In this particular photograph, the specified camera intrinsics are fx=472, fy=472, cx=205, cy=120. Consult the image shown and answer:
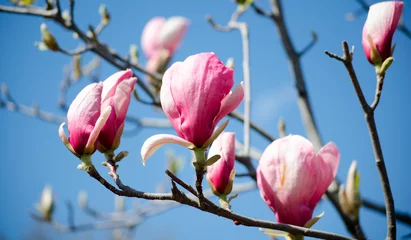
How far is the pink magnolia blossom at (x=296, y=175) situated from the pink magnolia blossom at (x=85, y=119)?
299 mm

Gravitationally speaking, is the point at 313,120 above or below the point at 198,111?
below

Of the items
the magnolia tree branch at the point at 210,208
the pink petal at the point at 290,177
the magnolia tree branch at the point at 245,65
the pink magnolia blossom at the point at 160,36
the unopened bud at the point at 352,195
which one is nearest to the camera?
the magnolia tree branch at the point at 210,208

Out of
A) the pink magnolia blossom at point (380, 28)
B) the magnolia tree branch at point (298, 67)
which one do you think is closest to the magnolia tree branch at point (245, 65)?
the magnolia tree branch at point (298, 67)

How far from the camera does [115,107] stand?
2.58 feet

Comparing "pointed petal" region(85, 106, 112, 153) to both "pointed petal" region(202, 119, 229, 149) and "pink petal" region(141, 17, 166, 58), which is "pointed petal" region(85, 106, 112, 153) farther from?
"pink petal" region(141, 17, 166, 58)

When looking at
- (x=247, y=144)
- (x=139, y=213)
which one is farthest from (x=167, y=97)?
(x=139, y=213)

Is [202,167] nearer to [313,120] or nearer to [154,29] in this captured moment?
[313,120]

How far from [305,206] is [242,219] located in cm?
18

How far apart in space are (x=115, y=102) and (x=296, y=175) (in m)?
0.33

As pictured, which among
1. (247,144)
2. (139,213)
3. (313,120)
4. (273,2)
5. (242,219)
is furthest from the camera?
(139,213)

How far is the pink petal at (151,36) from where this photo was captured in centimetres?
201

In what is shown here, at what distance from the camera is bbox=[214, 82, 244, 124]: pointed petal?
73 centimetres

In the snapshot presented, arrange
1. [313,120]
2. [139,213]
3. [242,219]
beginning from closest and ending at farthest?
[242,219], [313,120], [139,213]

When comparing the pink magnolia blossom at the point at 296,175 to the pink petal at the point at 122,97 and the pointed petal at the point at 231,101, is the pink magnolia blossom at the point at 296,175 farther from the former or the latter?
the pink petal at the point at 122,97
